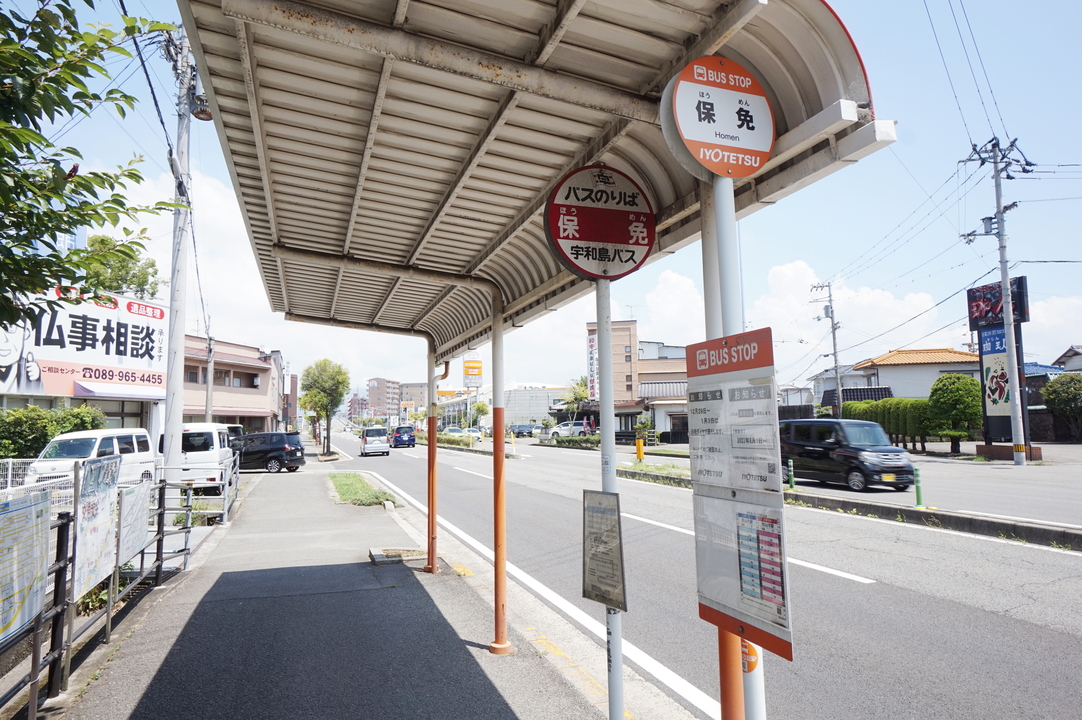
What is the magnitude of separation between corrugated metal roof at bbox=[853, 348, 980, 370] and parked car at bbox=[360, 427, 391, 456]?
39.3 m

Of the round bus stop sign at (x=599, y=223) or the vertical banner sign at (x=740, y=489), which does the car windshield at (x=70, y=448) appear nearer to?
the round bus stop sign at (x=599, y=223)

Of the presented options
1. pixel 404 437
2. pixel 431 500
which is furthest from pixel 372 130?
pixel 404 437

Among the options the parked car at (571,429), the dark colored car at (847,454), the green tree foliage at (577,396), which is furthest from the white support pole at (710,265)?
the green tree foliage at (577,396)

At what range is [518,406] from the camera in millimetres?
115875

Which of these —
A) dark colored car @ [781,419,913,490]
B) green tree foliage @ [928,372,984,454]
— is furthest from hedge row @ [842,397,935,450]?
dark colored car @ [781,419,913,490]

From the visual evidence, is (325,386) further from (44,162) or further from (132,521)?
(44,162)

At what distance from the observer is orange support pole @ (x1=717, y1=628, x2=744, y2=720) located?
8.77ft

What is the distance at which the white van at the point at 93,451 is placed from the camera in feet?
42.4

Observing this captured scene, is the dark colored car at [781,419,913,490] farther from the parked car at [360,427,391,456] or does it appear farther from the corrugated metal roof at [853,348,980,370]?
the corrugated metal roof at [853,348,980,370]

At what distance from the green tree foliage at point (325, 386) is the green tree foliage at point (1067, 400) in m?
41.1

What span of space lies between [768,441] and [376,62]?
100 inches

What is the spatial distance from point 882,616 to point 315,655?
5151mm

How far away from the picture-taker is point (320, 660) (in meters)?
4.99

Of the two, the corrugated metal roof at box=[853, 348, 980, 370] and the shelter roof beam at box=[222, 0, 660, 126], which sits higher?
the corrugated metal roof at box=[853, 348, 980, 370]
